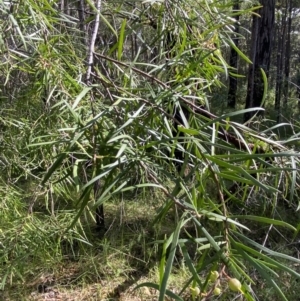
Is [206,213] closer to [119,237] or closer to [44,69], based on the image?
[44,69]

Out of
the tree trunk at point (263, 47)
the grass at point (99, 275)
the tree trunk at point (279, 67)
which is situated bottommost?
the grass at point (99, 275)

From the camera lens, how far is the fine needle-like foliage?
44 cm

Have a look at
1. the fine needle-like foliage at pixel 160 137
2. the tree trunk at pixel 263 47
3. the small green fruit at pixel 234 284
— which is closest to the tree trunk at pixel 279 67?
→ the tree trunk at pixel 263 47

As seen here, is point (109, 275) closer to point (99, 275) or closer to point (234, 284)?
point (99, 275)

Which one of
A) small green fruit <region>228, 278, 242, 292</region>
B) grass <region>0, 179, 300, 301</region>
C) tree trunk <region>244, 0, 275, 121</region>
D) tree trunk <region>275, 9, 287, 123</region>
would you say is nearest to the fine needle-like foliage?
small green fruit <region>228, 278, 242, 292</region>

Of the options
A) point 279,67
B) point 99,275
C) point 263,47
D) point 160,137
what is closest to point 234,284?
point 160,137

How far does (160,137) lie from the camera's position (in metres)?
0.59

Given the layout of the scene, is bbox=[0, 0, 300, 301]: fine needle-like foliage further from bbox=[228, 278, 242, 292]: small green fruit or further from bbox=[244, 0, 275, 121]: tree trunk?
bbox=[244, 0, 275, 121]: tree trunk

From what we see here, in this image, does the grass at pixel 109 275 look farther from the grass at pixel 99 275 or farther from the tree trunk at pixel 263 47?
the tree trunk at pixel 263 47

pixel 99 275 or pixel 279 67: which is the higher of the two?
pixel 279 67

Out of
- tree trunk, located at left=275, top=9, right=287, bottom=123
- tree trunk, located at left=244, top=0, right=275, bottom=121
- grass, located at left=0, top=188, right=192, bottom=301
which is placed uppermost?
tree trunk, located at left=244, top=0, right=275, bottom=121

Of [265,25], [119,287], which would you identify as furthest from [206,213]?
[265,25]

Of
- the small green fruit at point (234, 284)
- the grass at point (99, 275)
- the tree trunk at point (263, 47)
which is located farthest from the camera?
the tree trunk at point (263, 47)

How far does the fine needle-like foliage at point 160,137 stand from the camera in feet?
1.44
